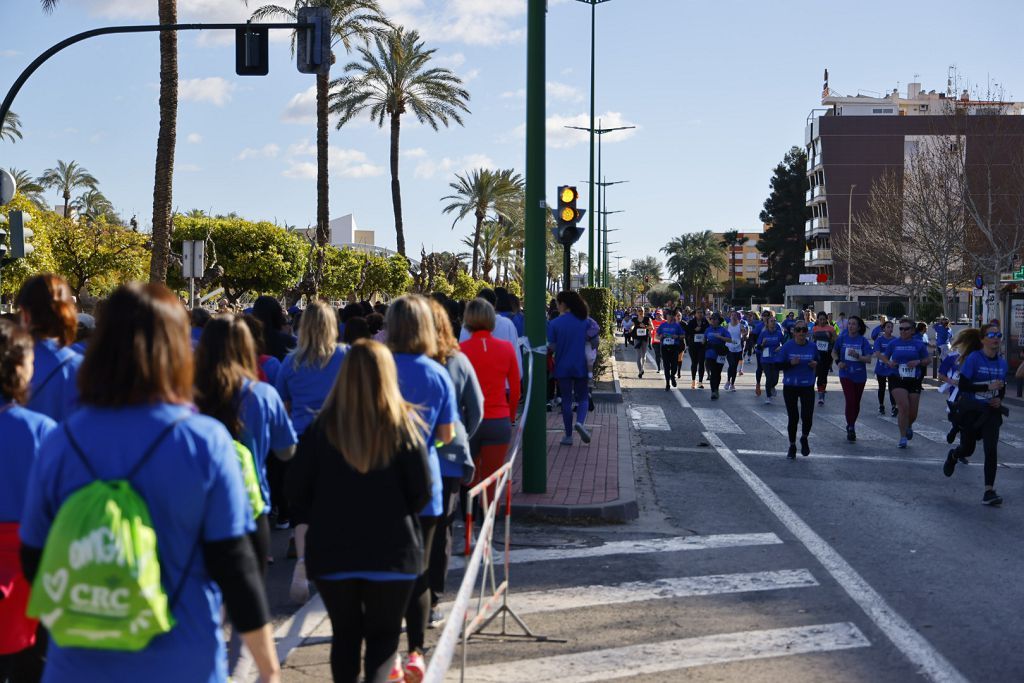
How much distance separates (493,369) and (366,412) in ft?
11.9

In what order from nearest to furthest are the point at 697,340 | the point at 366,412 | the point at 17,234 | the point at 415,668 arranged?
the point at 366,412, the point at 415,668, the point at 17,234, the point at 697,340

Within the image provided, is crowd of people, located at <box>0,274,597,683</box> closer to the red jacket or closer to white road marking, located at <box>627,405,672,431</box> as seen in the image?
the red jacket

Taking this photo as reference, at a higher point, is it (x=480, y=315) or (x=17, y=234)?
(x=17, y=234)

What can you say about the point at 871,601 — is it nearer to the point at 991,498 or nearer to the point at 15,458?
the point at 991,498

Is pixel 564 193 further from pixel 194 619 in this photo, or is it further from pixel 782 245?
pixel 782 245

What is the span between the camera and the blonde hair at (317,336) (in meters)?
6.79

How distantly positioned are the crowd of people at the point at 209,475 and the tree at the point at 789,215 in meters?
98.5

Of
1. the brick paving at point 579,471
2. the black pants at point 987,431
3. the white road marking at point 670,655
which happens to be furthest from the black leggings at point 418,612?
the black pants at point 987,431

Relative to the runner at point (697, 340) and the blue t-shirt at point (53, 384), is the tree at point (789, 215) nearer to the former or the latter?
the runner at point (697, 340)

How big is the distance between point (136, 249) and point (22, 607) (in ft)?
94.2

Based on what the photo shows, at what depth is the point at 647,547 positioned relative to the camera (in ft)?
27.7

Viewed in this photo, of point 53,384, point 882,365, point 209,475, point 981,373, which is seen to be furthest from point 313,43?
point 209,475

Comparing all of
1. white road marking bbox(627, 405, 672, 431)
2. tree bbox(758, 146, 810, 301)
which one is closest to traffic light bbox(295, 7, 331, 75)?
white road marking bbox(627, 405, 672, 431)

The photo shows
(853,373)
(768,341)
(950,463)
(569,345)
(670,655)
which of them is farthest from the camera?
(768,341)
